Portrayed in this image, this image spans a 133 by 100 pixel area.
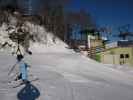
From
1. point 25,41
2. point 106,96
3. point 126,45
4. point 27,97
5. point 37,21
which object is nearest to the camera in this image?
point 27,97

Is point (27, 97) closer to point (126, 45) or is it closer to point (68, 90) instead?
point (68, 90)

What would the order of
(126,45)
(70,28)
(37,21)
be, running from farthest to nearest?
(70,28) → (126,45) → (37,21)

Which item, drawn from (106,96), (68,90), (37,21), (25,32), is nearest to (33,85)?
(68,90)

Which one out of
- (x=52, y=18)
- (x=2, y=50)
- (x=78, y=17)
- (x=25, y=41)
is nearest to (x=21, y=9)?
(x=52, y=18)

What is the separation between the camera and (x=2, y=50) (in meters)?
28.8

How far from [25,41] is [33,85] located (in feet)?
63.2

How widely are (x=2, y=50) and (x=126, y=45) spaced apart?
20.2 m

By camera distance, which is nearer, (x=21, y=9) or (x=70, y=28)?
(x=21, y=9)

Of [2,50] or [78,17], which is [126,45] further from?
[2,50]

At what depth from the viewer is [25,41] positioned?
31.0 metres

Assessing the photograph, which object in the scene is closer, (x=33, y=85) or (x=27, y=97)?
(x=27, y=97)

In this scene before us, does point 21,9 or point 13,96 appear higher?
point 21,9

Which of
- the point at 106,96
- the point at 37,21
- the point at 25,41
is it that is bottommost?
the point at 106,96

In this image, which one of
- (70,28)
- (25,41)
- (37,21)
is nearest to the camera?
(25,41)
